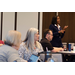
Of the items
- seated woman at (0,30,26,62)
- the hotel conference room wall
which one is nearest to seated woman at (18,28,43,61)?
seated woman at (0,30,26,62)

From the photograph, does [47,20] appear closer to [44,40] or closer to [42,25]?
[42,25]

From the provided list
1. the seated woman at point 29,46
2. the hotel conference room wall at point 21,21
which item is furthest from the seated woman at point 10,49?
the hotel conference room wall at point 21,21

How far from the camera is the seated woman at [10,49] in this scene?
4.09 ft

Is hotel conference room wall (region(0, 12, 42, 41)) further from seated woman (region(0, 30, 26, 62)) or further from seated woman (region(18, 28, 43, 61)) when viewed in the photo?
seated woman (region(0, 30, 26, 62))

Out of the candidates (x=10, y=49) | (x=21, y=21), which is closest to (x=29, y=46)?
(x=10, y=49)

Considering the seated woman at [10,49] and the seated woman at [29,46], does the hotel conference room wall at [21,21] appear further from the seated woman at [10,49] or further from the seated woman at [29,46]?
the seated woman at [10,49]

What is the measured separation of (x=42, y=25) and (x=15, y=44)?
14.6 feet

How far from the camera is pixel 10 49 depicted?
1361 millimetres

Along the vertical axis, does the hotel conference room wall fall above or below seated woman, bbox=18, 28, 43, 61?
above

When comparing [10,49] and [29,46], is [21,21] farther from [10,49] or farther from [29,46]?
A: [10,49]

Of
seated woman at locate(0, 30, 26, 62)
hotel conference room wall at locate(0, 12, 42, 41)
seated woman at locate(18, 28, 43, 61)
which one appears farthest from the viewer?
hotel conference room wall at locate(0, 12, 42, 41)

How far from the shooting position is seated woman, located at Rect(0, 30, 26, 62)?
125 centimetres
